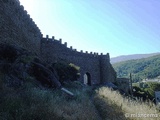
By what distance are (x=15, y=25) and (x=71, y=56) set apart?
15332 mm

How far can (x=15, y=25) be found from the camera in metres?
15.3

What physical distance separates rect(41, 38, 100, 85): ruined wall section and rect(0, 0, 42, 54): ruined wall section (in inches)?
216

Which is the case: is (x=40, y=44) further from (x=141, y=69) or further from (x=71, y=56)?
(x=141, y=69)

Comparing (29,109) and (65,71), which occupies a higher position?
(65,71)

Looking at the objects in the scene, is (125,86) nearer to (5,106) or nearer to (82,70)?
(82,70)

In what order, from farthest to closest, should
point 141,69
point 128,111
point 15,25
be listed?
point 141,69
point 15,25
point 128,111

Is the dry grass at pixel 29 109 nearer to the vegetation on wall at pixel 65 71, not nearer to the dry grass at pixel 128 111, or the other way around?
the dry grass at pixel 128 111

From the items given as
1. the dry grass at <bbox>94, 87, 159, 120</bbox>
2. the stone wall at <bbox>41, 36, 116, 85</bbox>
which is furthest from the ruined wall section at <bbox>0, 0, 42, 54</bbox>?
the dry grass at <bbox>94, 87, 159, 120</bbox>

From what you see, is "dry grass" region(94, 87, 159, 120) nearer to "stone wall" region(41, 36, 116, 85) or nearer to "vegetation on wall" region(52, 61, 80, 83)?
"vegetation on wall" region(52, 61, 80, 83)

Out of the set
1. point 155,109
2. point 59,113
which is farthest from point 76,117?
point 155,109

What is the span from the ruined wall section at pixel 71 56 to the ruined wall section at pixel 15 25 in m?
5.50

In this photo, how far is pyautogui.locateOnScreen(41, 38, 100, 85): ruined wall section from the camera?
86.5ft

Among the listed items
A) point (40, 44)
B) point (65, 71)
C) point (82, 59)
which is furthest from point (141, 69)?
point (65, 71)

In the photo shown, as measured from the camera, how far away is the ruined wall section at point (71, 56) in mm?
26361
